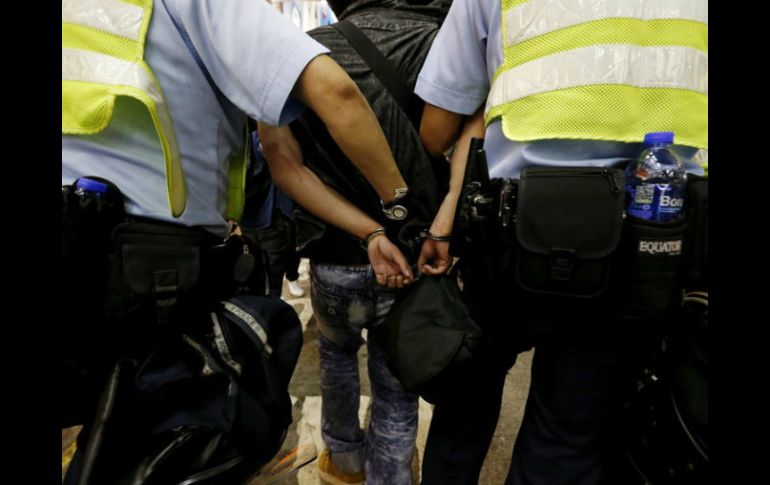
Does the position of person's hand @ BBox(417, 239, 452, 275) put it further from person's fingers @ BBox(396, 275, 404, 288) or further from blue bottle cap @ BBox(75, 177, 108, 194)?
blue bottle cap @ BBox(75, 177, 108, 194)

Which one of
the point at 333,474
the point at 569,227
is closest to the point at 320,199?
the point at 569,227

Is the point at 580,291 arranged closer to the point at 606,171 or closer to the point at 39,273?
the point at 606,171

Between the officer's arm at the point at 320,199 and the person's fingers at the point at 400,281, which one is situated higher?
the officer's arm at the point at 320,199

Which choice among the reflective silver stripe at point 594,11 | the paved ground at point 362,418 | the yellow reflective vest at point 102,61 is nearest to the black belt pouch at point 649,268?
the reflective silver stripe at point 594,11

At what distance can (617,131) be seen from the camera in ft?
2.00

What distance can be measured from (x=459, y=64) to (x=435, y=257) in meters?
0.47

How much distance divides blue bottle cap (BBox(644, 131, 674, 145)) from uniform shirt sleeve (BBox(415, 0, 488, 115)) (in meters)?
0.37

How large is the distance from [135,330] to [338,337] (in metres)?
0.57

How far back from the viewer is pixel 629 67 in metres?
0.59

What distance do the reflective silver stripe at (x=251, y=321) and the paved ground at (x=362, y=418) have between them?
0.92m

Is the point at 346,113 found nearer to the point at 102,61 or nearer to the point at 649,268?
the point at 102,61

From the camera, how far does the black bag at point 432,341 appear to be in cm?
77

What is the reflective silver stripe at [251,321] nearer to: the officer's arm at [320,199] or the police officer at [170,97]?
the police officer at [170,97]

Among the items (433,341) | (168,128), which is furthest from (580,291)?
(168,128)
